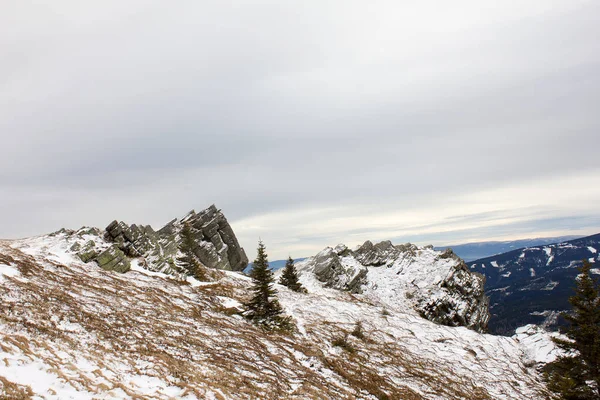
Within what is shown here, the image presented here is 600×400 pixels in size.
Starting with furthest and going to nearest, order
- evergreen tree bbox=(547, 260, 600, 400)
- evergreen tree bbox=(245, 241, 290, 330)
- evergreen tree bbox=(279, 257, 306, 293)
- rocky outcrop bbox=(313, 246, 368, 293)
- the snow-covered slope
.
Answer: rocky outcrop bbox=(313, 246, 368, 293), evergreen tree bbox=(279, 257, 306, 293), evergreen tree bbox=(245, 241, 290, 330), evergreen tree bbox=(547, 260, 600, 400), the snow-covered slope

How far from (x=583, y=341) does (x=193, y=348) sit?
27.5 metres

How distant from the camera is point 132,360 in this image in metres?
15.1

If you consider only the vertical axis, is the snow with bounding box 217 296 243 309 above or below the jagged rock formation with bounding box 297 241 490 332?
above

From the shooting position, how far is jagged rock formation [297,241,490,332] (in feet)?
213

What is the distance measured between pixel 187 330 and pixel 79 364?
904 centimetres

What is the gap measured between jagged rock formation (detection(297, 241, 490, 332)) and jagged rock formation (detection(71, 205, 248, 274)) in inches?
775

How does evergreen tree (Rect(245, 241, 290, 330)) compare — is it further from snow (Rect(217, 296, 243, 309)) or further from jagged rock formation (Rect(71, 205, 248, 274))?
jagged rock formation (Rect(71, 205, 248, 274))

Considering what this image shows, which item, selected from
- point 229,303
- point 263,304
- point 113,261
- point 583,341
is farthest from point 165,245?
point 583,341

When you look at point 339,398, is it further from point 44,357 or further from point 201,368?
point 44,357

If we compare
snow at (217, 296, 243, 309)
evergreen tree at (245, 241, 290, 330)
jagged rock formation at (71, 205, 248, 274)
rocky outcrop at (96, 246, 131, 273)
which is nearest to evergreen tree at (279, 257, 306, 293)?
jagged rock formation at (71, 205, 248, 274)

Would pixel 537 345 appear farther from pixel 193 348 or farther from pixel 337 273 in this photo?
pixel 193 348

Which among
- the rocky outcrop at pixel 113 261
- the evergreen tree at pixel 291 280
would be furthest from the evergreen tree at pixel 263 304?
the evergreen tree at pixel 291 280

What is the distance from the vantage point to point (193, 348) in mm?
18703

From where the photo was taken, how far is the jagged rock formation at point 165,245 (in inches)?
1513
